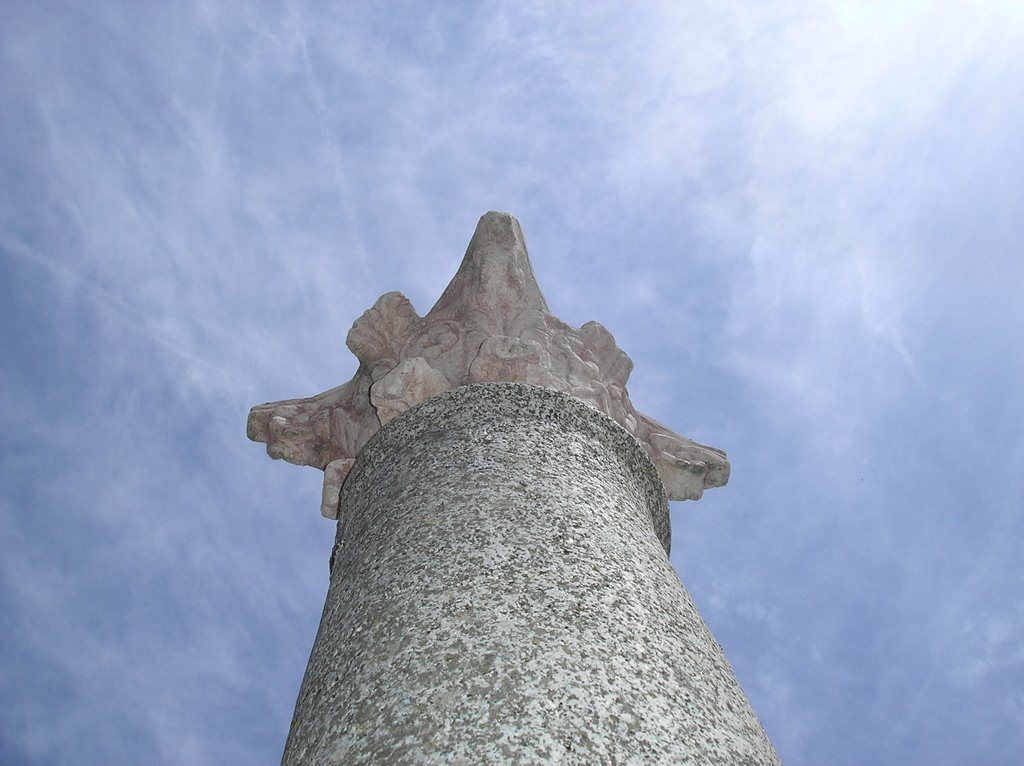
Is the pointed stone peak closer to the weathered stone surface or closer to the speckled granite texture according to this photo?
the weathered stone surface

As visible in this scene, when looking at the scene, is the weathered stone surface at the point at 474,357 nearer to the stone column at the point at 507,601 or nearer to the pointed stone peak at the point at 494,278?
the pointed stone peak at the point at 494,278

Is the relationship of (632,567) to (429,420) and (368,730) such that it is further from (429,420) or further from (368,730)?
(429,420)

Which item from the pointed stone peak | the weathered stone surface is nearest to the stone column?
the weathered stone surface

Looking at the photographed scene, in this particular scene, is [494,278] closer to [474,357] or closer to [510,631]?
[474,357]

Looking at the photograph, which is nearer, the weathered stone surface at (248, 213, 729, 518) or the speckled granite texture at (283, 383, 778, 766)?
the speckled granite texture at (283, 383, 778, 766)

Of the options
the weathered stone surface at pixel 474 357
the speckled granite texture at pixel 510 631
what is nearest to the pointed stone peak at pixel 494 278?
the weathered stone surface at pixel 474 357

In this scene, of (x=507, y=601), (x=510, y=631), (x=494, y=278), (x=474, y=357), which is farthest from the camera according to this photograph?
(x=494, y=278)

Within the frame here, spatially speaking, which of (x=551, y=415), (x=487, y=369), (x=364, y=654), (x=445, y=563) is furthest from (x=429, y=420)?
(x=364, y=654)

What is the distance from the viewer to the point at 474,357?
566 cm

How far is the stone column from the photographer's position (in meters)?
2.47

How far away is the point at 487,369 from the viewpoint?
544 centimetres

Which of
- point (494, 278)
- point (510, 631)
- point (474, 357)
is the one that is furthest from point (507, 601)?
point (494, 278)

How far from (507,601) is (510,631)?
0.50ft

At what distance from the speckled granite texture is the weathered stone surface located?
1506 millimetres
